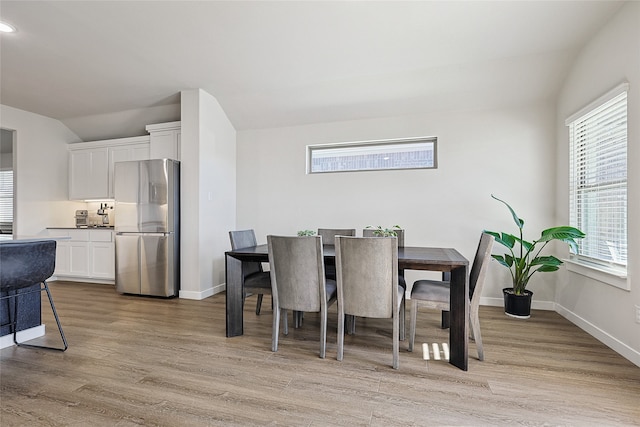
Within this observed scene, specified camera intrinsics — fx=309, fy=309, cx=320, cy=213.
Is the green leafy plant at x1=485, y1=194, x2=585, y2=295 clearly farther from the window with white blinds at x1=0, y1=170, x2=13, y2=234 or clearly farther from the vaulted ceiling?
the window with white blinds at x1=0, y1=170, x2=13, y2=234

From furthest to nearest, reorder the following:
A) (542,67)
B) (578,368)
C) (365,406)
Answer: (542,67), (578,368), (365,406)

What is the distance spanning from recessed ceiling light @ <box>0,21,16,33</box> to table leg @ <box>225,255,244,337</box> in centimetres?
292

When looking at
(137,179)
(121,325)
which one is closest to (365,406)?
(121,325)

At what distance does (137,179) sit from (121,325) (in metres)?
1.97

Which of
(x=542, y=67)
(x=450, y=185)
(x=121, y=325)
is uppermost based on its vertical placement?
(x=542, y=67)

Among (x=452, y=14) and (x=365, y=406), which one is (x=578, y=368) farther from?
(x=452, y=14)

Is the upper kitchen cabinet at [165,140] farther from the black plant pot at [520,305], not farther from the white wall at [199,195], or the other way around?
the black plant pot at [520,305]

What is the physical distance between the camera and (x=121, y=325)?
2986mm

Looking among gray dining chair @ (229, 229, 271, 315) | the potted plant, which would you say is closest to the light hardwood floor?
the potted plant

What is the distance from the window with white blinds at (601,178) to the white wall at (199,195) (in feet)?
13.7

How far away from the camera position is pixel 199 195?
13.1ft

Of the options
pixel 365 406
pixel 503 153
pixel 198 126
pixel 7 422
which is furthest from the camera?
pixel 198 126

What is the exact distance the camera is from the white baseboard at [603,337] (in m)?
2.22

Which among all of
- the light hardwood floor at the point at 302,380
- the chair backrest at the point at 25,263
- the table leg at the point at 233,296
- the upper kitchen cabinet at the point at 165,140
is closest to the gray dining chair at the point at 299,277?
the light hardwood floor at the point at 302,380
